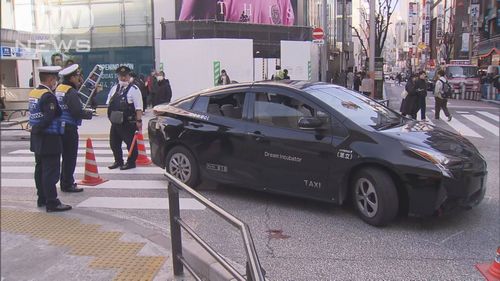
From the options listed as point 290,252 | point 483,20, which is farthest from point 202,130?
point 483,20

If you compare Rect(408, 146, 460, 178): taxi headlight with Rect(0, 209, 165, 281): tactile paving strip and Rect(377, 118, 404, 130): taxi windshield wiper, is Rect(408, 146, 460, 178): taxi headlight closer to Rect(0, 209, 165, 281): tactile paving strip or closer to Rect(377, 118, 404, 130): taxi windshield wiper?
Rect(377, 118, 404, 130): taxi windshield wiper

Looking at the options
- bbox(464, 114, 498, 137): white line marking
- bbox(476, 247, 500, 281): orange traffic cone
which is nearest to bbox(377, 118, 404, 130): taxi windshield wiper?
bbox(476, 247, 500, 281): orange traffic cone

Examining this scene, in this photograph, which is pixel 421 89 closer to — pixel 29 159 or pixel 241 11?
pixel 29 159

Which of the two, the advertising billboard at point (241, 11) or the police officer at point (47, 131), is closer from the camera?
the police officer at point (47, 131)

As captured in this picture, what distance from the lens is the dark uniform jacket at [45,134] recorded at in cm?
570

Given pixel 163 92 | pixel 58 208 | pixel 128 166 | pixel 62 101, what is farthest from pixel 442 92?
pixel 58 208

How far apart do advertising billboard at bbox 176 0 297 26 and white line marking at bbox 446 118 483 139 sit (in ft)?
53.3

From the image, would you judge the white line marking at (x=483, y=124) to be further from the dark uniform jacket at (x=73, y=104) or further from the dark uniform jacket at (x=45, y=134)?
the dark uniform jacket at (x=45, y=134)

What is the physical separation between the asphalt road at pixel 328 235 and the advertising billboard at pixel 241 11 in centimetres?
2191

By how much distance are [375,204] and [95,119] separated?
45.7ft

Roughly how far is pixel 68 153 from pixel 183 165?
1.62 metres

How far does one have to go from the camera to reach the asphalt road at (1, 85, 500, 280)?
4426 millimetres

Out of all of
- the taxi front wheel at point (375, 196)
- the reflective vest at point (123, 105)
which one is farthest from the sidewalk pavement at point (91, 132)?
the taxi front wheel at point (375, 196)

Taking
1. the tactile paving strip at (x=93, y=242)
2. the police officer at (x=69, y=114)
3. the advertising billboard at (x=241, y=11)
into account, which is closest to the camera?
the tactile paving strip at (x=93, y=242)
